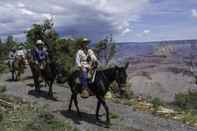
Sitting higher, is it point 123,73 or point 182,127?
point 123,73

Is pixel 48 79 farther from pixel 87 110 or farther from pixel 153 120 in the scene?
pixel 153 120

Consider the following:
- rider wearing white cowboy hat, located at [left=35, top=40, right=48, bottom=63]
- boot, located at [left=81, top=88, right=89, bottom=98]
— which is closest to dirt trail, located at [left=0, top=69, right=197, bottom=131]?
boot, located at [left=81, top=88, right=89, bottom=98]

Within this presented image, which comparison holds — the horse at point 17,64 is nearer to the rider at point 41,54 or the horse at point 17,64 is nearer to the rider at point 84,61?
the rider at point 41,54

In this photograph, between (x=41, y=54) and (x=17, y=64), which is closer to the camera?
(x=41, y=54)

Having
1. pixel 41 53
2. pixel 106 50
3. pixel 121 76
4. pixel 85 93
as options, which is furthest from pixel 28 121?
pixel 106 50

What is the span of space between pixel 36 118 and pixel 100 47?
27396 mm

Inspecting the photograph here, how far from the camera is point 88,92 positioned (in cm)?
1330

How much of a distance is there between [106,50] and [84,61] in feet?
90.1

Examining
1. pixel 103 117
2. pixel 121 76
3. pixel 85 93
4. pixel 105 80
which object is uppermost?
pixel 121 76

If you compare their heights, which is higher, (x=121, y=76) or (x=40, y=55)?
(x=40, y=55)

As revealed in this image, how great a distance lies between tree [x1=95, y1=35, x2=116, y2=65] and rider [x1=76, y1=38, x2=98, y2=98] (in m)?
24.0

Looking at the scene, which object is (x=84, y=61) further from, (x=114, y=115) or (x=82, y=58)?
(x=114, y=115)

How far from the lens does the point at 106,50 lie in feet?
133

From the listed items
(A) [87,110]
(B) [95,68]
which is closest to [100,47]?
(A) [87,110]
